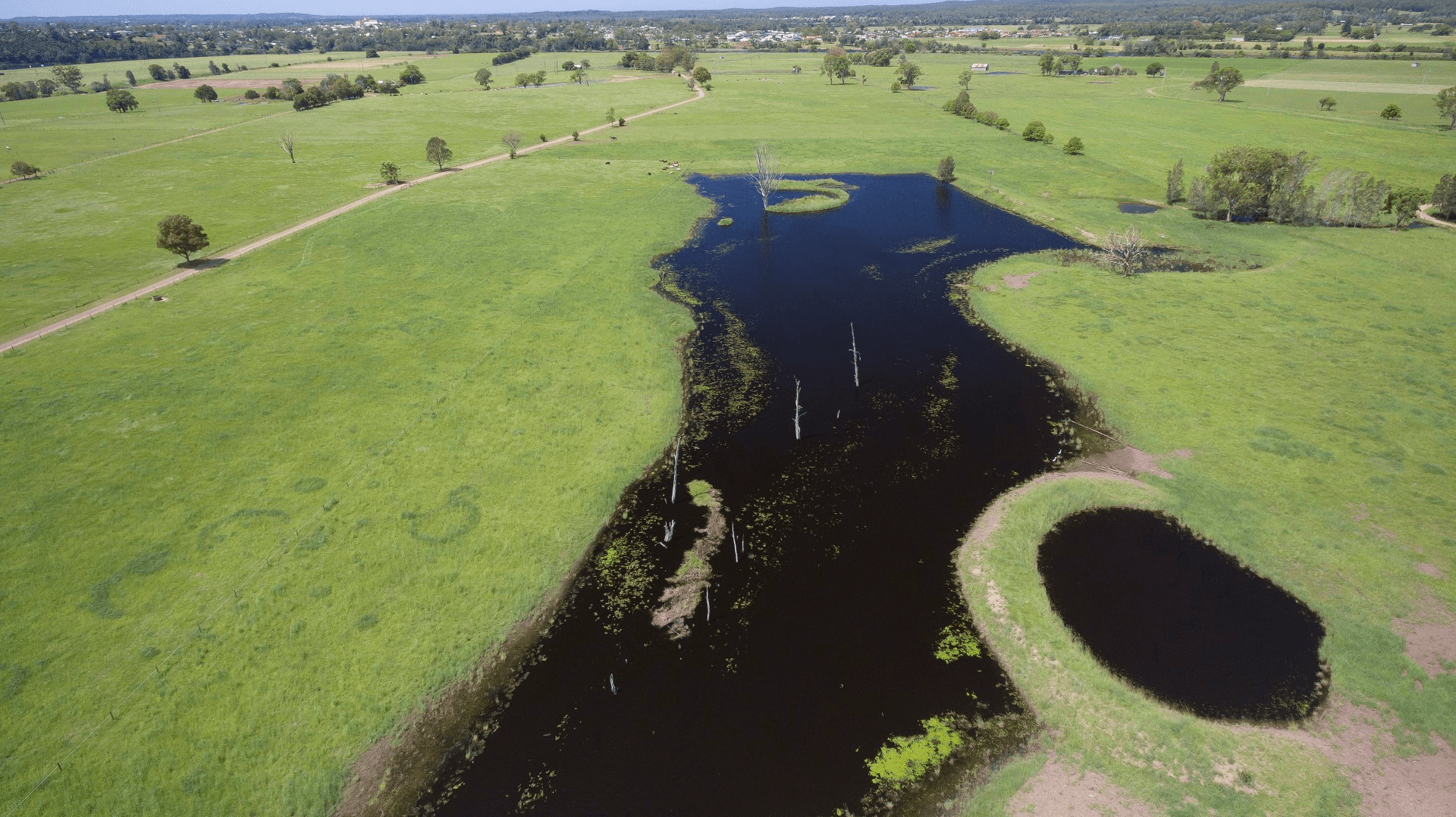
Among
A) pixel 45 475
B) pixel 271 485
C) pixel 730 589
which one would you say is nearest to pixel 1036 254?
pixel 730 589

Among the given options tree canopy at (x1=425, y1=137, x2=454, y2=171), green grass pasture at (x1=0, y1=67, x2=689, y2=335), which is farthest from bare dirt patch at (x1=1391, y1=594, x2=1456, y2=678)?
tree canopy at (x1=425, y1=137, x2=454, y2=171)

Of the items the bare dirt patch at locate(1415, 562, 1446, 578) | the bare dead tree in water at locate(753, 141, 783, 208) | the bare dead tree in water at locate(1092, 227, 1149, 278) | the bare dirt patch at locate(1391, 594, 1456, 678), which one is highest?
the bare dead tree in water at locate(753, 141, 783, 208)

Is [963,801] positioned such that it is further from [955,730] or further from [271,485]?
[271,485]

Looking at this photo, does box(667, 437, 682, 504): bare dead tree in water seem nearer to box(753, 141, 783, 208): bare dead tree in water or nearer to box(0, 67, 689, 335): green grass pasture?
box(753, 141, 783, 208): bare dead tree in water

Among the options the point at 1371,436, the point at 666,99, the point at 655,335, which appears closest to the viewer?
the point at 1371,436

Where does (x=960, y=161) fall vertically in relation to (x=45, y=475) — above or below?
above

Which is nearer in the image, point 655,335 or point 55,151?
point 655,335
